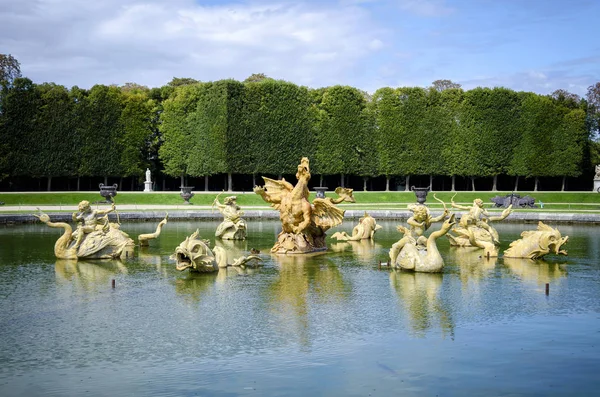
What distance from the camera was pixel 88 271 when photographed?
58.5 ft

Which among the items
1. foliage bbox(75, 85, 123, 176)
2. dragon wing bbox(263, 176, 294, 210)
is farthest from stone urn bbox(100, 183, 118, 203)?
dragon wing bbox(263, 176, 294, 210)

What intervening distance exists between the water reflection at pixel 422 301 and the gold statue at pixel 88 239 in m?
7.76

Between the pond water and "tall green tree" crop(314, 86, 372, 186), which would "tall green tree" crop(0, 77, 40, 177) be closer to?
"tall green tree" crop(314, 86, 372, 186)

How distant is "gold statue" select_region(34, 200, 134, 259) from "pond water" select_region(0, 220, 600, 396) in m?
0.60

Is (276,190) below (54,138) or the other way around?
below

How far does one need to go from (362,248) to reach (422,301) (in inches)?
341

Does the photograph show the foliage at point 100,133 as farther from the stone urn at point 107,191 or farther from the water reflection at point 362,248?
the water reflection at point 362,248

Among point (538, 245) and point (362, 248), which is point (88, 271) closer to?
point (362, 248)

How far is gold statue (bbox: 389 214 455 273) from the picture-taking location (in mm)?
17562

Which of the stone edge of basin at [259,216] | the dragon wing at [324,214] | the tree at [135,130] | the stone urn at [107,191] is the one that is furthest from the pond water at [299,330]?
the tree at [135,130]

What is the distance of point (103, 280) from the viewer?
1652 centimetres

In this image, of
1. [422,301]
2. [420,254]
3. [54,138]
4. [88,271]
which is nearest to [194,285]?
[88,271]

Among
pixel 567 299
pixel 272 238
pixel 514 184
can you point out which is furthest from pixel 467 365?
pixel 514 184

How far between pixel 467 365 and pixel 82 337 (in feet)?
19.5
